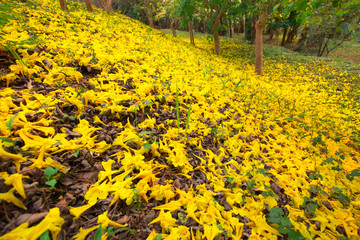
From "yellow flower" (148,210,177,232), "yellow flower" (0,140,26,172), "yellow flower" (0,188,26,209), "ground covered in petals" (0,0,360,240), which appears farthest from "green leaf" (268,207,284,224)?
"yellow flower" (0,140,26,172)

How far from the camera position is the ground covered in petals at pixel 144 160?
108cm

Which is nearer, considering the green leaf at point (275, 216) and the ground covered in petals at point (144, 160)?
the ground covered in petals at point (144, 160)

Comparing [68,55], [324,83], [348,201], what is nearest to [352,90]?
[324,83]

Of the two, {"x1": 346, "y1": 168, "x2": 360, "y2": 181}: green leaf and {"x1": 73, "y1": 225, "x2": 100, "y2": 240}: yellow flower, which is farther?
{"x1": 346, "y1": 168, "x2": 360, "y2": 181}: green leaf

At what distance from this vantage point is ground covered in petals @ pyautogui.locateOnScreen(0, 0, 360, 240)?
42.5 inches

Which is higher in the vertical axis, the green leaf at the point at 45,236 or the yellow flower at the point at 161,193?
the green leaf at the point at 45,236

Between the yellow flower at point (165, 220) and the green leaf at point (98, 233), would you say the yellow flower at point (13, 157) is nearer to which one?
the green leaf at point (98, 233)

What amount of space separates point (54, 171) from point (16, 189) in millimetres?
206

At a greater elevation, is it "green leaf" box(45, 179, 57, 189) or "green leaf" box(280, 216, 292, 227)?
"green leaf" box(45, 179, 57, 189)

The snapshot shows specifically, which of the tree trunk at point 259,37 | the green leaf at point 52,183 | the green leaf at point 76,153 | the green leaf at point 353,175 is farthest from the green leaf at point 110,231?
the tree trunk at point 259,37

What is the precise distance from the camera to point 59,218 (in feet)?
3.09

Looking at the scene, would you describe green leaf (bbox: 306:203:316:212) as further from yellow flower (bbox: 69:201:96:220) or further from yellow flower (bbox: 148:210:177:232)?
yellow flower (bbox: 69:201:96:220)

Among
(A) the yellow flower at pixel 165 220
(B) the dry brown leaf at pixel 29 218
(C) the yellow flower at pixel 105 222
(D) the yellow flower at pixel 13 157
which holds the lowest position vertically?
(A) the yellow flower at pixel 165 220

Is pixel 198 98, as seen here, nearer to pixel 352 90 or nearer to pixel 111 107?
pixel 111 107
